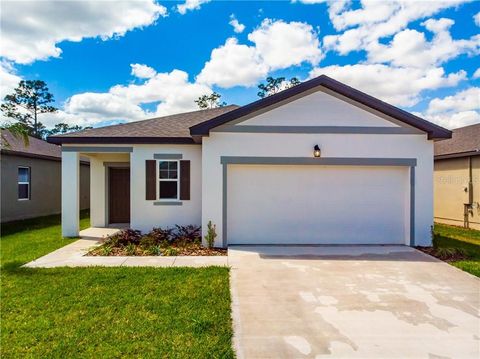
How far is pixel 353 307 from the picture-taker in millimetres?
4676

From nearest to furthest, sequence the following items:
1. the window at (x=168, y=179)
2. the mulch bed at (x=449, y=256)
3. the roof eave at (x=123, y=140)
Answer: the mulch bed at (x=449, y=256) → the roof eave at (x=123, y=140) → the window at (x=168, y=179)

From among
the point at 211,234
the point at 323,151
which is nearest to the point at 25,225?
the point at 211,234

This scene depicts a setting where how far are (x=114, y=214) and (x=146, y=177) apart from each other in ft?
11.6

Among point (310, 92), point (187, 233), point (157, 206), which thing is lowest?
point (187, 233)

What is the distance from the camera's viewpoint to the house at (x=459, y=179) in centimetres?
1242

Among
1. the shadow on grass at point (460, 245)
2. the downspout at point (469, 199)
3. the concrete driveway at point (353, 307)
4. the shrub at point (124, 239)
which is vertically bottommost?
the concrete driveway at point (353, 307)

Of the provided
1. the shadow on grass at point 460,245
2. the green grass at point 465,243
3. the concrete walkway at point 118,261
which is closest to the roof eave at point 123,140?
the concrete walkway at point 118,261

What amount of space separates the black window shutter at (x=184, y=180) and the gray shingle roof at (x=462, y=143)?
11403mm

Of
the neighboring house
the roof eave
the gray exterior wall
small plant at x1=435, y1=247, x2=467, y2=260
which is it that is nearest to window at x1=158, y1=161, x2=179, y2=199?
the roof eave

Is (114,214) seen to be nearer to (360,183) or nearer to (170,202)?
(170,202)

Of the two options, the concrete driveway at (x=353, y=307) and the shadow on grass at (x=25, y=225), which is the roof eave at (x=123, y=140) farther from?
the concrete driveway at (x=353, y=307)

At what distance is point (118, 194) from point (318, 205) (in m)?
7.90

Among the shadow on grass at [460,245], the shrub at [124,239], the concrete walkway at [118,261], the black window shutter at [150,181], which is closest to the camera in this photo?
the concrete walkway at [118,261]

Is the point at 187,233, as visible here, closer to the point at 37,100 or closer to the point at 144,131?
the point at 144,131
